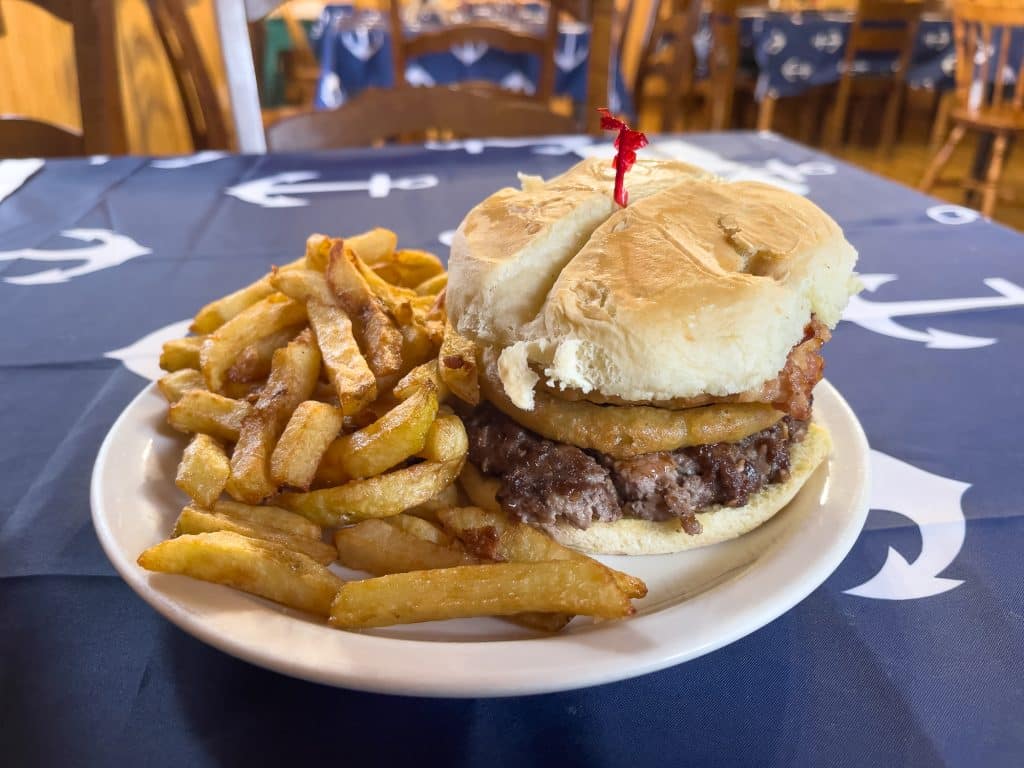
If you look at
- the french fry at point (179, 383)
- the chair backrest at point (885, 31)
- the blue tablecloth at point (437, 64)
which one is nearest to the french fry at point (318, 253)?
the french fry at point (179, 383)

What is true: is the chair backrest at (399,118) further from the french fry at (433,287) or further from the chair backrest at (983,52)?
the chair backrest at (983,52)

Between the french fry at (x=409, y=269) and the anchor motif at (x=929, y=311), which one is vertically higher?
the french fry at (x=409, y=269)

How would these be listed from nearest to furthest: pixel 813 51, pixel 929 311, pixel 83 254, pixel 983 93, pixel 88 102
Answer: pixel 929 311, pixel 83 254, pixel 88 102, pixel 983 93, pixel 813 51

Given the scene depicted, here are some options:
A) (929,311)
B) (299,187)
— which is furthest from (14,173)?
(929,311)

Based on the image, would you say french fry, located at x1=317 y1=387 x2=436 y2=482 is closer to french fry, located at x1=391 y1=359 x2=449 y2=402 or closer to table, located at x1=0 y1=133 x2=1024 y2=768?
french fry, located at x1=391 y1=359 x2=449 y2=402

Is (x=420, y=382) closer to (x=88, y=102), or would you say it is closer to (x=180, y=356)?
(x=180, y=356)
